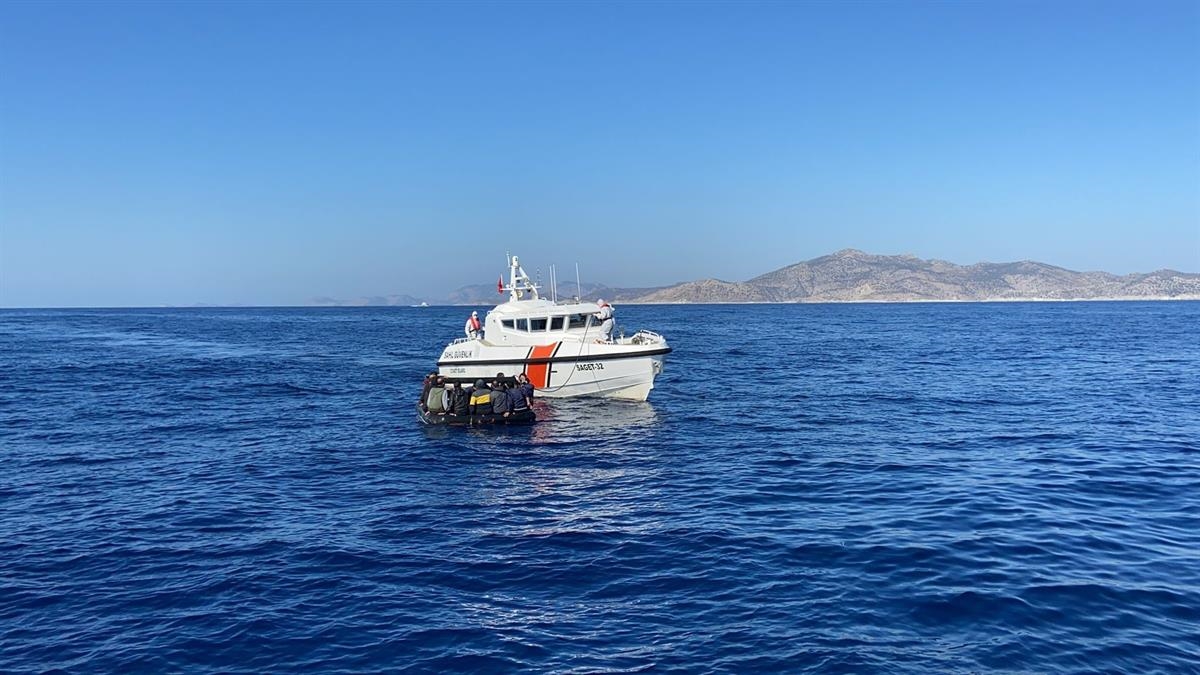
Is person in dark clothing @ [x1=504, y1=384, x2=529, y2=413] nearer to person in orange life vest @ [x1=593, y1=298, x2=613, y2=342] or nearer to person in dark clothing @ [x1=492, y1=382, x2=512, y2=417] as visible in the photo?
person in dark clothing @ [x1=492, y1=382, x2=512, y2=417]

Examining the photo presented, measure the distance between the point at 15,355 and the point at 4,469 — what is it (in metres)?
61.5

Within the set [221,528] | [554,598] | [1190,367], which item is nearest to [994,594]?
[554,598]

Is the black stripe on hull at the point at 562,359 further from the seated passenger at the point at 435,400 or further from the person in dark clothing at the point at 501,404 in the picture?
the person in dark clothing at the point at 501,404

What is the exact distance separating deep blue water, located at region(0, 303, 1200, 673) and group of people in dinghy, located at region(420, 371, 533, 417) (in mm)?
1139

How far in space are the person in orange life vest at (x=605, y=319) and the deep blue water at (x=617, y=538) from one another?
3475mm

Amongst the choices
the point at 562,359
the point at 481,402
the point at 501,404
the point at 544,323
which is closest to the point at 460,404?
the point at 481,402

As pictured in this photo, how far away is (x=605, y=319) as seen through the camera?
125 feet

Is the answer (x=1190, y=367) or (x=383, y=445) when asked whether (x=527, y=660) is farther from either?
(x=1190, y=367)

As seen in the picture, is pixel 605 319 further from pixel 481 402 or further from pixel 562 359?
pixel 481 402

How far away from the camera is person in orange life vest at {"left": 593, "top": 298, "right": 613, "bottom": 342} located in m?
37.8

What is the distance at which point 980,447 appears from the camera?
26000 millimetres

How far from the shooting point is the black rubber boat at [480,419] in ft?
105

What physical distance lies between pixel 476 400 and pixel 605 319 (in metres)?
8.97

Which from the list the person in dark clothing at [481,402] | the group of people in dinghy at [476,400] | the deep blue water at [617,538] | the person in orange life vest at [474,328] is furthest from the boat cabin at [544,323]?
the person in dark clothing at [481,402]
